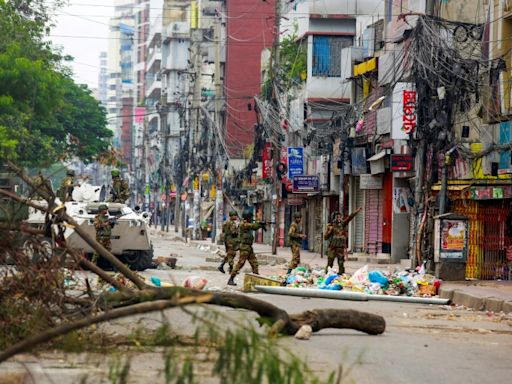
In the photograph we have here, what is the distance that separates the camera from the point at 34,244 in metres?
11.9

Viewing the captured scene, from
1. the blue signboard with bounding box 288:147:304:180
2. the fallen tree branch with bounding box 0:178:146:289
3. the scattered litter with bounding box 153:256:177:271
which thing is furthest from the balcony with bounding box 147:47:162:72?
the fallen tree branch with bounding box 0:178:146:289

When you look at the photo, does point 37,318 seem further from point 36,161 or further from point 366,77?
point 36,161

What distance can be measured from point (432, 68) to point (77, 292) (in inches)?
791

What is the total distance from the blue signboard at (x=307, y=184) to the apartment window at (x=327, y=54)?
4.92 metres

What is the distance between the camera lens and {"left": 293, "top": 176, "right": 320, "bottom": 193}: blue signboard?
53375 mm

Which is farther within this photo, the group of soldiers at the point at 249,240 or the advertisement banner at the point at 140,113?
the advertisement banner at the point at 140,113

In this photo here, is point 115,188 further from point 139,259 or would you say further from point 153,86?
point 153,86

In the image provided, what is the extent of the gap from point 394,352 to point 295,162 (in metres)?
41.1

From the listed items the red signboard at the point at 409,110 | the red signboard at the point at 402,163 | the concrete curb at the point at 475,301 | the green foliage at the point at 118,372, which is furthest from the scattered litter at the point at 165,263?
the green foliage at the point at 118,372

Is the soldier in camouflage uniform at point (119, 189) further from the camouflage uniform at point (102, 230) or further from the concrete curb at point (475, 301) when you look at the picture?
the concrete curb at point (475, 301)

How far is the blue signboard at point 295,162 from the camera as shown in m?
54.0

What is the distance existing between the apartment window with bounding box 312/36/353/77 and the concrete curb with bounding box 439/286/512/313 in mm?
31166

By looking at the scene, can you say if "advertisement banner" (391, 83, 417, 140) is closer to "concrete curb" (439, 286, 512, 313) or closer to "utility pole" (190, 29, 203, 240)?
"concrete curb" (439, 286, 512, 313)

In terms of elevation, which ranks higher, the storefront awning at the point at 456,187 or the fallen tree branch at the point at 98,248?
the storefront awning at the point at 456,187
